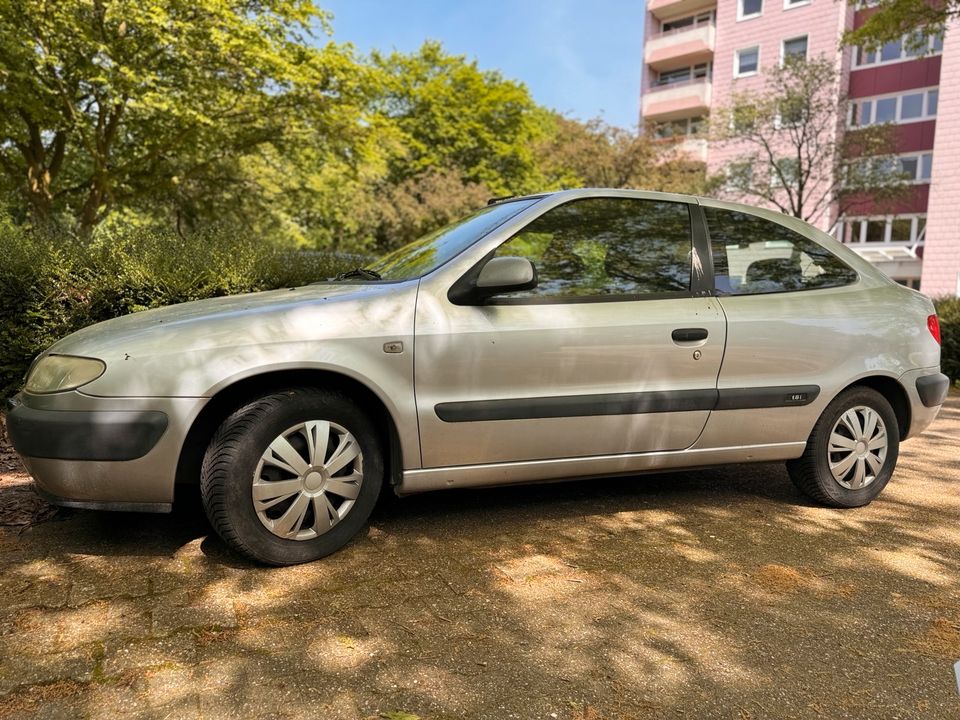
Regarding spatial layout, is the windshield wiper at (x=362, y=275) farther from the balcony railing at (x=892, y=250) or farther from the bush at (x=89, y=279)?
the balcony railing at (x=892, y=250)

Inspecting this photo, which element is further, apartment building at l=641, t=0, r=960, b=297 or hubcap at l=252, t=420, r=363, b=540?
apartment building at l=641, t=0, r=960, b=297

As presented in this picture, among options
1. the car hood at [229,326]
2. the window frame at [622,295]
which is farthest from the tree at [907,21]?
the car hood at [229,326]

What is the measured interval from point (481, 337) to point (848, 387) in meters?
2.14

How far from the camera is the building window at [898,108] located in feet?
92.5

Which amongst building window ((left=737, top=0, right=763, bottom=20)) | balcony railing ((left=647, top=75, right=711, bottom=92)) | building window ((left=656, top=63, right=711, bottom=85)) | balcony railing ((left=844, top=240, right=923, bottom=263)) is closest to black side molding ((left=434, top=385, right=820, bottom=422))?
balcony railing ((left=844, top=240, right=923, bottom=263))

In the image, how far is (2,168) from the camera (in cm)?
1532

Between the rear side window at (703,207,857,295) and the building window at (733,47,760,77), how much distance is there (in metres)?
32.8

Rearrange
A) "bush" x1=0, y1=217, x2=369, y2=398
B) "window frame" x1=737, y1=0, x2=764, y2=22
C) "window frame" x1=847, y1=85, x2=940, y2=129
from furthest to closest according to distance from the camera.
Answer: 1. "window frame" x1=737, y1=0, x2=764, y2=22
2. "window frame" x1=847, y1=85, x2=940, y2=129
3. "bush" x1=0, y1=217, x2=369, y2=398

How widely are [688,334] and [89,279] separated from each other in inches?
165

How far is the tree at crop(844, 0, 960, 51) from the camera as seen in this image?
11.5 meters

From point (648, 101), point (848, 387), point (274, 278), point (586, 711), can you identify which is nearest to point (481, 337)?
point (586, 711)

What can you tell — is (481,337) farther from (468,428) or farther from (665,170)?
(665,170)

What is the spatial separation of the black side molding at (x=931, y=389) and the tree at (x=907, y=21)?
32.5 ft

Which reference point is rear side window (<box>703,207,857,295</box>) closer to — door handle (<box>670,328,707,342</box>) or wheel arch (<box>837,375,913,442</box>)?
door handle (<box>670,328,707,342</box>)
